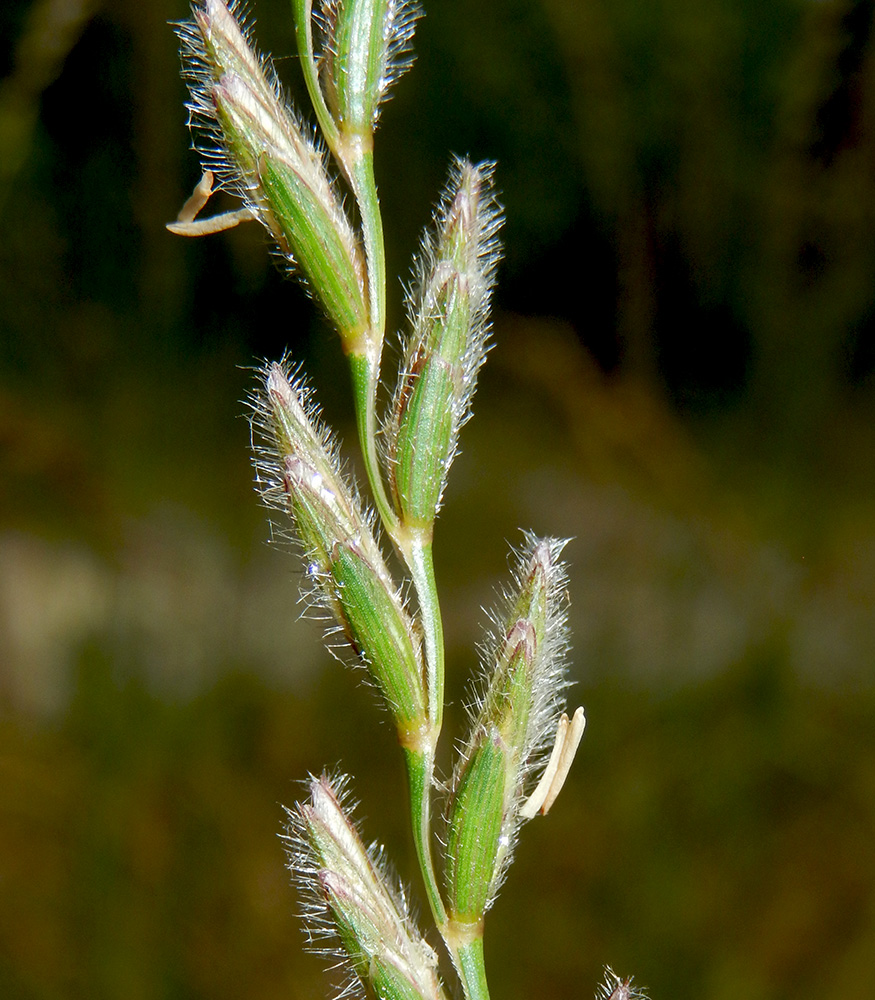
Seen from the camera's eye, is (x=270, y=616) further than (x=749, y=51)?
Yes

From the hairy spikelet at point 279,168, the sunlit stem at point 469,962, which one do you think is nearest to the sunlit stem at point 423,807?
the sunlit stem at point 469,962

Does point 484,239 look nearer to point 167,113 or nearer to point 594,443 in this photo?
point 167,113

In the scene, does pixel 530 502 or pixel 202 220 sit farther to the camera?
pixel 530 502

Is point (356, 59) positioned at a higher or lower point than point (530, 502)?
lower

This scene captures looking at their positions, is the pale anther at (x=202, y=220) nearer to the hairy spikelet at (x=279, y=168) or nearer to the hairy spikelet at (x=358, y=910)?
the hairy spikelet at (x=279, y=168)

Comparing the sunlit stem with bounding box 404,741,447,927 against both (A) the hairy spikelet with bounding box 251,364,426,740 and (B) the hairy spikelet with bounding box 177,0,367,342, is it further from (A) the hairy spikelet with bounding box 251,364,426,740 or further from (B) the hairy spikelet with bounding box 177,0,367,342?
(B) the hairy spikelet with bounding box 177,0,367,342

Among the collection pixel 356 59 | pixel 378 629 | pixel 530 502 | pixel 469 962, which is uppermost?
pixel 530 502

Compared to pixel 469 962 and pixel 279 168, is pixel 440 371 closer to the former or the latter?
pixel 279 168

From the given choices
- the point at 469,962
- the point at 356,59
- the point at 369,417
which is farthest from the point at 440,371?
the point at 469,962

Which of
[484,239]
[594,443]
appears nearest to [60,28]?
[484,239]
